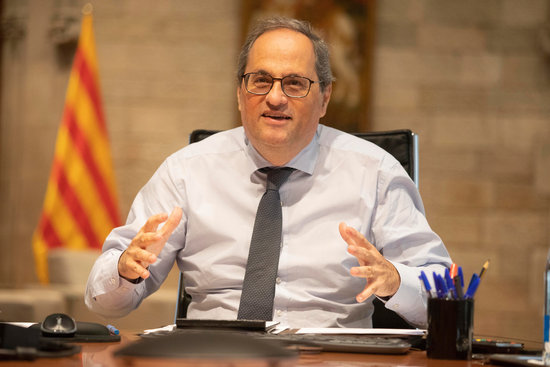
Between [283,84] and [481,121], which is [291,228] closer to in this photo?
[283,84]

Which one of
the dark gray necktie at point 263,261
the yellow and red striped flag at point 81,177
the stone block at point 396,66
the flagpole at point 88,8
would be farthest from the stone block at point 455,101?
the dark gray necktie at point 263,261

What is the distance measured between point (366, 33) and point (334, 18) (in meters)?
0.25

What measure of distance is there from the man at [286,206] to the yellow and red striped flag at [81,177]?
2.60 metres

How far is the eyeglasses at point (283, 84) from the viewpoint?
6.59 ft

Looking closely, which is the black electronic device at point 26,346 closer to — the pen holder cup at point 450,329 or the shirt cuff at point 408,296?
the pen holder cup at point 450,329

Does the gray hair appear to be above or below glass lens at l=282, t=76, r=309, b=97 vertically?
above

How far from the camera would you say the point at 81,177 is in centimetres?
460

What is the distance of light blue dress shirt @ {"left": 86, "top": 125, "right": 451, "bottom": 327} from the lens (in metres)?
1.89

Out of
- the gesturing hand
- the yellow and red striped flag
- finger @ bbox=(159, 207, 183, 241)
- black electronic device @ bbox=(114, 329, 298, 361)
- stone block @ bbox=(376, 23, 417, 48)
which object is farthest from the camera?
stone block @ bbox=(376, 23, 417, 48)

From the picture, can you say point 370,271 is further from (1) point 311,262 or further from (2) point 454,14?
(2) point 454,14

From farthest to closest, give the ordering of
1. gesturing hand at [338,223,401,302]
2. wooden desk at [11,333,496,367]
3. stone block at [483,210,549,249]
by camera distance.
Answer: stone block at [483,210,549,249] → gesturing hand at [338,223,401,302] → wooden desk at [11,333,496,367]

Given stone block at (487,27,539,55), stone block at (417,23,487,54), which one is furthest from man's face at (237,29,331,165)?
stone block at (487,27,539,55)

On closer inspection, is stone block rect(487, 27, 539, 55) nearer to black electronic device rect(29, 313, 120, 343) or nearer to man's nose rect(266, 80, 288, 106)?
man's nose rect(266, 80, 288, 106)

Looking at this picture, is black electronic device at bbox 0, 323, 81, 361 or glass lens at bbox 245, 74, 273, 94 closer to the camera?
black electronic device at bbox 0, 323, 81, 361
